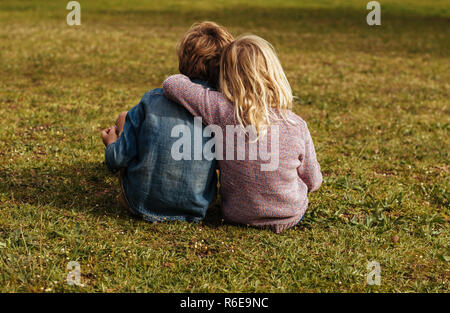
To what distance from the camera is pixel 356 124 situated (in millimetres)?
7305

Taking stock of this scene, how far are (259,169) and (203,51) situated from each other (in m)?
0.94

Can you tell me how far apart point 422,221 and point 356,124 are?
10.3 ft

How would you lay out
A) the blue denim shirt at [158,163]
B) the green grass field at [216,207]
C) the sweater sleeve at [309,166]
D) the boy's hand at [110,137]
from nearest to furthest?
1. the green grass field at [216,207]
2. the blue denim shirt at [158,163]
3. the sweater sleeve at [309,166]
4. the boy's hand at [110,137]

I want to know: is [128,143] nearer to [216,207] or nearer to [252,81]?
[252,81]

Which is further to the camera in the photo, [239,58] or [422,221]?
[422,221]

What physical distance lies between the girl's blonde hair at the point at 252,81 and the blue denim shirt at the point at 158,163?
0.37 metres

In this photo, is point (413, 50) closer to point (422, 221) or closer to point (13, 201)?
point (422, 221)

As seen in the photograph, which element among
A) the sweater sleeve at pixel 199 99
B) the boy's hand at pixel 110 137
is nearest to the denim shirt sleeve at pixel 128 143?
the sweater sleeve at pixel 199 99

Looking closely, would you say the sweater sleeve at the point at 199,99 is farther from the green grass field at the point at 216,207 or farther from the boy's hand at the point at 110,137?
the green grass field at the point at 216,207

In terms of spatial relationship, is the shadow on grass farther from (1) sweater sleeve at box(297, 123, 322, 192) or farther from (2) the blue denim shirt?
(1) sweater sleeve at box(297, 123, 322, 192)

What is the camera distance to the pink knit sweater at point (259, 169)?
3.46 m

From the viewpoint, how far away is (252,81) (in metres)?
3.43
